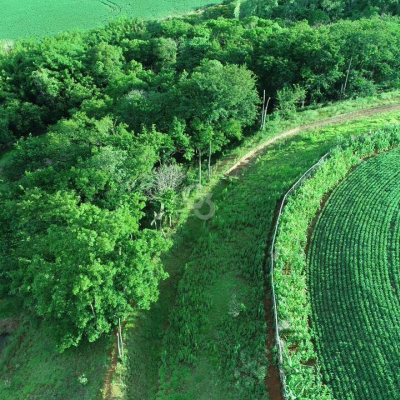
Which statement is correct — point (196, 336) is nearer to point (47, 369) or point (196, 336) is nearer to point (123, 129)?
point (47, 369)

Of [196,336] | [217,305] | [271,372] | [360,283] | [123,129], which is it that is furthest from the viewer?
[123,129]

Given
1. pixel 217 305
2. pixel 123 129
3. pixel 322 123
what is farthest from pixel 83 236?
pixel 322 123

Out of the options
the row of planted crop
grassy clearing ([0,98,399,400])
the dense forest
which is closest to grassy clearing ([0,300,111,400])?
grassy clearing ([0,98,399,400])

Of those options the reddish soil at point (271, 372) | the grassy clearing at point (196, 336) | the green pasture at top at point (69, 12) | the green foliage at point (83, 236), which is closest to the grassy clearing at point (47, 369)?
the grassy clearing at point (196, 336)

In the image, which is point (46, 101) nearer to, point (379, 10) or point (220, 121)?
point (220, 121)

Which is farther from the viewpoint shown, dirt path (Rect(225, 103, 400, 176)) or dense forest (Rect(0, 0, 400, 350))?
dirt path (Rect(225, 103, 400, 176))

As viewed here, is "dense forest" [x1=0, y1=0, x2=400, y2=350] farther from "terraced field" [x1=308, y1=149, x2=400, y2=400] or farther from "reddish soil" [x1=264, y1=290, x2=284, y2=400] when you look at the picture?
"terraced field" [x1=308, y1=149, x2=400, y2=400]

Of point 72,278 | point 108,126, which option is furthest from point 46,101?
point 72,278
